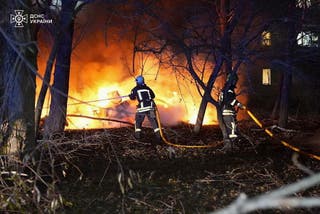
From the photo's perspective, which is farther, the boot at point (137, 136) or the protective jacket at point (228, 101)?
the boot at point (137, 136)

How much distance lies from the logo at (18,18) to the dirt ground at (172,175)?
1.99 metres

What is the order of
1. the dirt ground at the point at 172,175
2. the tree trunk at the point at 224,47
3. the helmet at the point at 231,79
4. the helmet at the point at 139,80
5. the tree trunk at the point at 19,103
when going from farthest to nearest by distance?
the helmet at the point at 139,80 < the tree trunk at the point at 224,47 < the helmet at the point at 231,79 < the tree trunk at the point at 19,103 < the dirt ground at the point at 172,175

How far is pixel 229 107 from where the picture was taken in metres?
8.77

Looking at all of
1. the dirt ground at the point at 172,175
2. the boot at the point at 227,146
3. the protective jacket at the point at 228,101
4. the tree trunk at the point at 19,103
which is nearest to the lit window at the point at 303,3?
the protective jacket at the point at 228,101

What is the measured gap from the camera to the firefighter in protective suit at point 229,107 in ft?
28.3

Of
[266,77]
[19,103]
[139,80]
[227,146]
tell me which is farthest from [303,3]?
[266,77]

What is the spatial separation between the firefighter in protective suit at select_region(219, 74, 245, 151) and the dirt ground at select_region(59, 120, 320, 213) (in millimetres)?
266

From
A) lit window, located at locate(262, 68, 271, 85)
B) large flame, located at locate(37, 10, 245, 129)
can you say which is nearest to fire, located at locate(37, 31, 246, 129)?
large flame, located at locate(37, 10, 245, 129)

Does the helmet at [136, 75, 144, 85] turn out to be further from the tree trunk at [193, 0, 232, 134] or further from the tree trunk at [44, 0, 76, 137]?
the tree trunk at [44, 0, 76, 137]

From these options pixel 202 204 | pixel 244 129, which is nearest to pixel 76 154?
pixel 202 204

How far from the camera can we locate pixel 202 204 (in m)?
5.11

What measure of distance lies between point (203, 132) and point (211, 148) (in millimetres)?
2564

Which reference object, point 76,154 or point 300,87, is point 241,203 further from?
point 300,87

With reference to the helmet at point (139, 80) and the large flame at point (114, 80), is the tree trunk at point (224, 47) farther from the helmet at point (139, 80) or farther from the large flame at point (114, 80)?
the large flame at point (114, 80)
